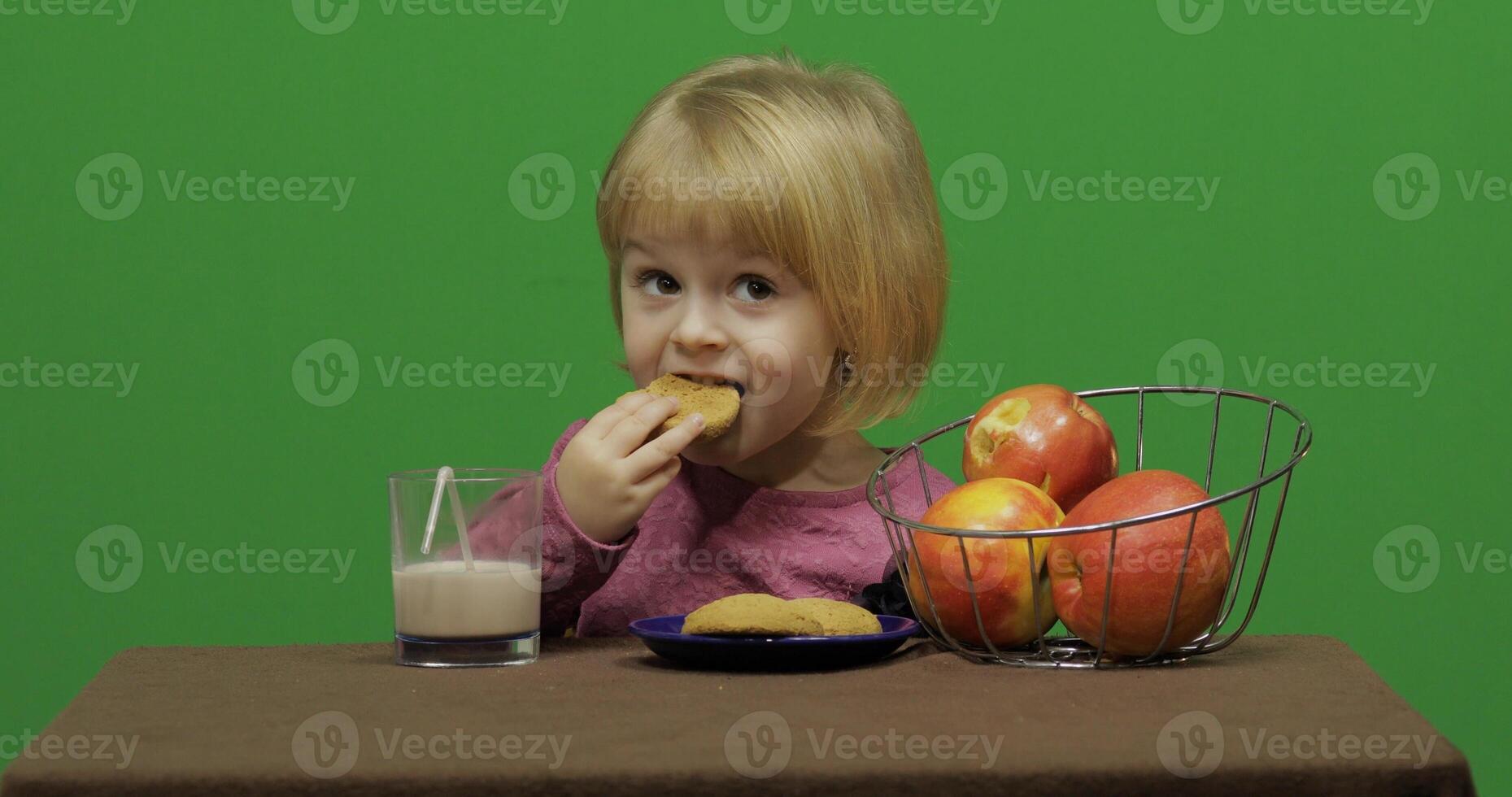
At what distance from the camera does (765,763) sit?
0.81 meters

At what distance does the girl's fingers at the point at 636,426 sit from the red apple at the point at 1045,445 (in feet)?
0.91

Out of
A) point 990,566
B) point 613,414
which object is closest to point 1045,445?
point 990,566

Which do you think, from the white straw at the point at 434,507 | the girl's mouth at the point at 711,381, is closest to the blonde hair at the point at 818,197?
the girl's mouth at the point at 711,381

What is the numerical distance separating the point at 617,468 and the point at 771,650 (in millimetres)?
302

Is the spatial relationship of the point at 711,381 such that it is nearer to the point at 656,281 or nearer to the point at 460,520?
the point at 656,281

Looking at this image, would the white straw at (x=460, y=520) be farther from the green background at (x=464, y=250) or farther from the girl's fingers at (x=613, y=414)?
the green background at (x=464, y=250)

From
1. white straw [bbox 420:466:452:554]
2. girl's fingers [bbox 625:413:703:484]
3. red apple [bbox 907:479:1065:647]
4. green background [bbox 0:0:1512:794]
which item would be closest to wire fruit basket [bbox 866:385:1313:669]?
red apple [bbox 907:479:1065:647]

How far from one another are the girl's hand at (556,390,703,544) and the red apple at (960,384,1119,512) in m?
0.27

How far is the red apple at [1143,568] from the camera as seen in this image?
1051mm

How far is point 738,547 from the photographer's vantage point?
1572 mm

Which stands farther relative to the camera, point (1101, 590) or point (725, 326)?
point (725, 326)

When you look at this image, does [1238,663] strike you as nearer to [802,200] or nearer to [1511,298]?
[802,200]

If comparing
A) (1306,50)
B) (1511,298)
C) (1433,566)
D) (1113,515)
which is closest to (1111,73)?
(1306,50)

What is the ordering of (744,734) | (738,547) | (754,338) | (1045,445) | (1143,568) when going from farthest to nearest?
(738,547) < (754,338) < (1045,445) < (1143,568) < (744,734)
